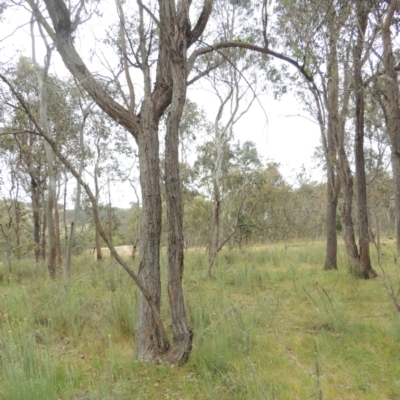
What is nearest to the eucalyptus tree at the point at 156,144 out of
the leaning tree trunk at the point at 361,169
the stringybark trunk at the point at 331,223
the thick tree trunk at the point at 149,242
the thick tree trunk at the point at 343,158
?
the thick tree trunk at the point at 149,242

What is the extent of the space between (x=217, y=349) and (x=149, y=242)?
50.4 inches

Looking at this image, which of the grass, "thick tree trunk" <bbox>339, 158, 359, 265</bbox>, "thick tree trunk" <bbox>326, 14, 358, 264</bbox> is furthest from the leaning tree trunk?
the grass

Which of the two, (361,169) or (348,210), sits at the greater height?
(361,169)

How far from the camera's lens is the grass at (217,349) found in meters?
3.14

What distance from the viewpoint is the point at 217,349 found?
3.70m

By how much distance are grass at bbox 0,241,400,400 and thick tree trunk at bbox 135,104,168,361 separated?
22 cm

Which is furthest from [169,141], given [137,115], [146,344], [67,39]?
[146,344]

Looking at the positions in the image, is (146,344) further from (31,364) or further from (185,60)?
(185,60)

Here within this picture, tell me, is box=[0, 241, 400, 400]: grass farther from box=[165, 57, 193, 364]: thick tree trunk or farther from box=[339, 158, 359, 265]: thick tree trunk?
box=[339, 158, 359, 265]: thick tree trunk

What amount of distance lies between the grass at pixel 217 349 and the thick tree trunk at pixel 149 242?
0.72ft

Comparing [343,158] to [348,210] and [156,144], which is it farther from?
[156,144]

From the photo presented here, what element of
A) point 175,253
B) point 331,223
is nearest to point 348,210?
point 331,223

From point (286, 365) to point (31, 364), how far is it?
2.42 meters

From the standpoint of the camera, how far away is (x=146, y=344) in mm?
3758
